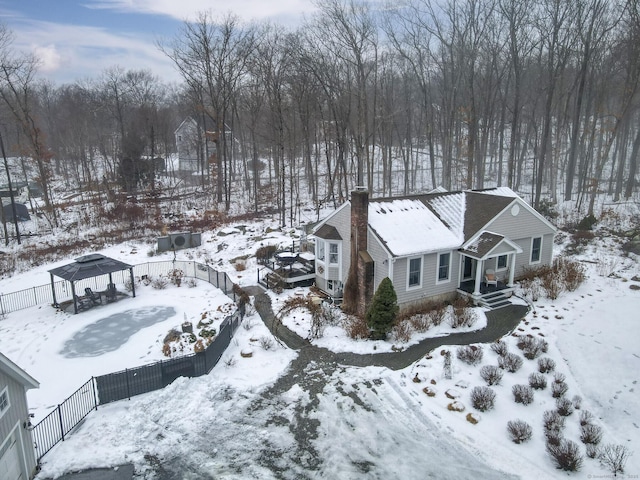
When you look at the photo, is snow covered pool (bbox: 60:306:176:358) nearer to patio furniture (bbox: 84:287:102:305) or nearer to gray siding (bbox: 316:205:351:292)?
patio furniture (bbox: 84:287:102:305)

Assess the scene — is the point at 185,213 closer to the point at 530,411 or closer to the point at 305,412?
the point at 305,412

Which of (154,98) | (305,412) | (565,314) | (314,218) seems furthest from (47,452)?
(154,98)

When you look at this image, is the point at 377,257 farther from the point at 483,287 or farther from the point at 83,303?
the point at 83,303

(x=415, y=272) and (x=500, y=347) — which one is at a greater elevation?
(x=415, y=272)

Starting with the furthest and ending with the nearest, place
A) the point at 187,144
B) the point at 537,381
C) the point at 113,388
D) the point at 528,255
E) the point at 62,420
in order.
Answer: the point at 187,144 → the point at 528,255 → the point at 537,381 → the point at 113,388 → the point at 62,420

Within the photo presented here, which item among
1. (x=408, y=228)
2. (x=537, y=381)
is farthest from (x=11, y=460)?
(x=408, y=228)

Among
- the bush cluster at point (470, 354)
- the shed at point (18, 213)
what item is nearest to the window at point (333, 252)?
the bush cluster at point (470, 354)

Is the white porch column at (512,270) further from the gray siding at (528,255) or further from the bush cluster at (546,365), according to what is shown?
the bush cluster at (546,365)
